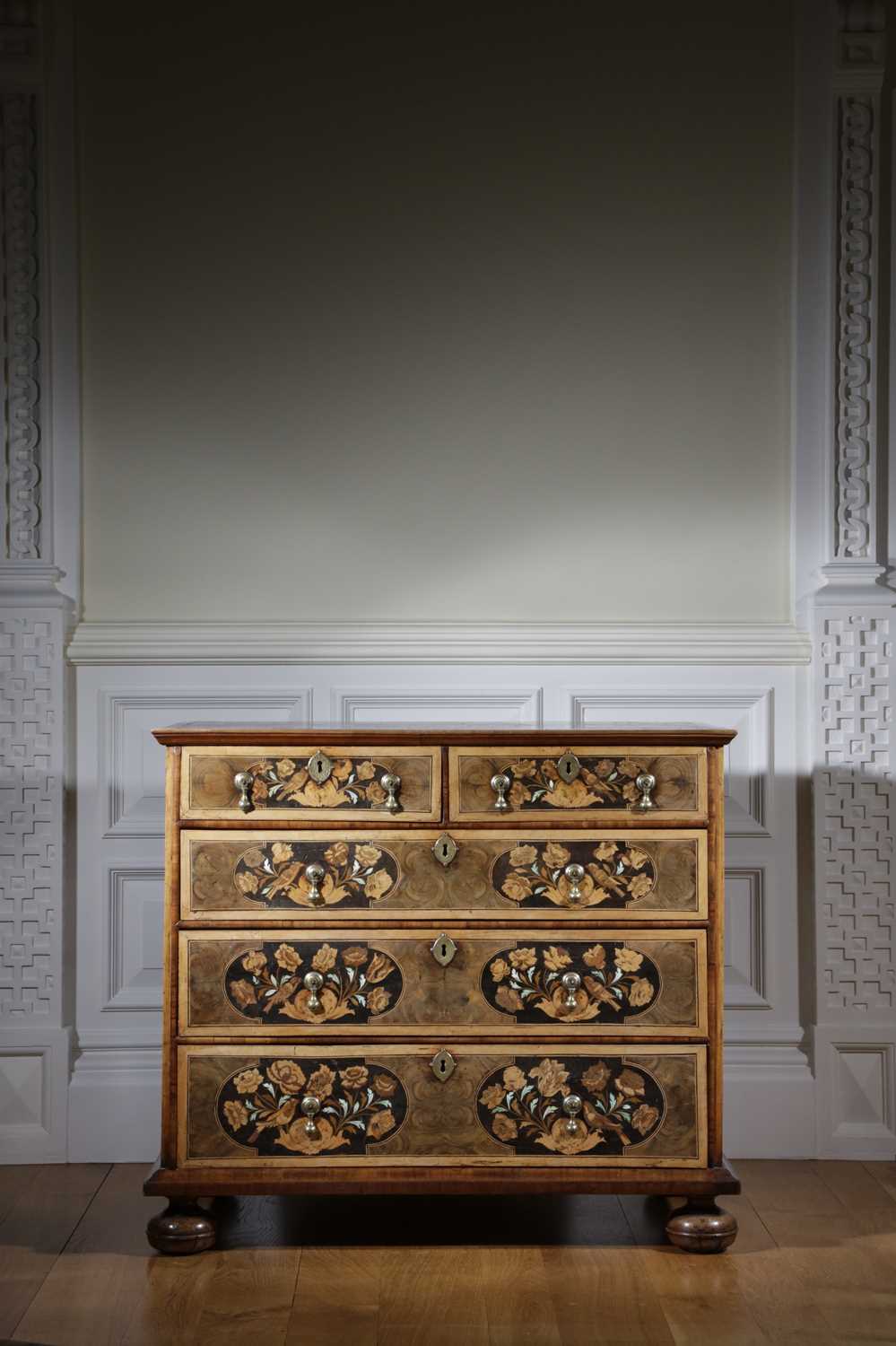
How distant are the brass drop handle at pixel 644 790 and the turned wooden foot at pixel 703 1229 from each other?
0.81 metres

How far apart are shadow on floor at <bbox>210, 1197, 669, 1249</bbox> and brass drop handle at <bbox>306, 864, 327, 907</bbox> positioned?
2.35 ft

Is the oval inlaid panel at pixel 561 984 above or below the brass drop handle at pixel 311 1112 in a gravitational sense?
above

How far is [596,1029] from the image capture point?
2.27 metres

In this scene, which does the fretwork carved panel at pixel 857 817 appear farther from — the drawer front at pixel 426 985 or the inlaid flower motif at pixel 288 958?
the inlaid flower motif at pixel 288 958

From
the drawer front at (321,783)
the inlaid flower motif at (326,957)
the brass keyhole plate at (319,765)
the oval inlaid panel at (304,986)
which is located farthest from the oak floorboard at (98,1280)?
the brass keyhole plate at (319,765)

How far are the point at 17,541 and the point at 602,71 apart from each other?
1900mm

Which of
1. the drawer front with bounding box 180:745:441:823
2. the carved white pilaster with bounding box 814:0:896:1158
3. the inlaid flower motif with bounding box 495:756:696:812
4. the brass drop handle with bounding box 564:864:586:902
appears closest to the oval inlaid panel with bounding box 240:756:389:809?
the drawer front with bounding box 180:745:441:823

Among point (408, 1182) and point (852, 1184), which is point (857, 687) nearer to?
point (852, 1184)

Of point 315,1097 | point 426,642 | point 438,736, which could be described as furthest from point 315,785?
point 426,642

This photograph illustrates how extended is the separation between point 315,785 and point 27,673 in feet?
3.31

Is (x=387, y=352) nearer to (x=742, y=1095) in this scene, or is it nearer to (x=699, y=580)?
(x=699, y=580)

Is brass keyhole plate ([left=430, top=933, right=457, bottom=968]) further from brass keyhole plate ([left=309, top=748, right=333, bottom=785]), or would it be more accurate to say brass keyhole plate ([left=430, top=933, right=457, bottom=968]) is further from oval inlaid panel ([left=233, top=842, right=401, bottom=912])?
brass keyhole plate ([left=309, top=748, right=333, bottom=785])

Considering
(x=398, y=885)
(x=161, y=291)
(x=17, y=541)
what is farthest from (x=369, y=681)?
(x=161, y=291)

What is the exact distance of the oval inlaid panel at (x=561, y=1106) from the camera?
7.39 ft
